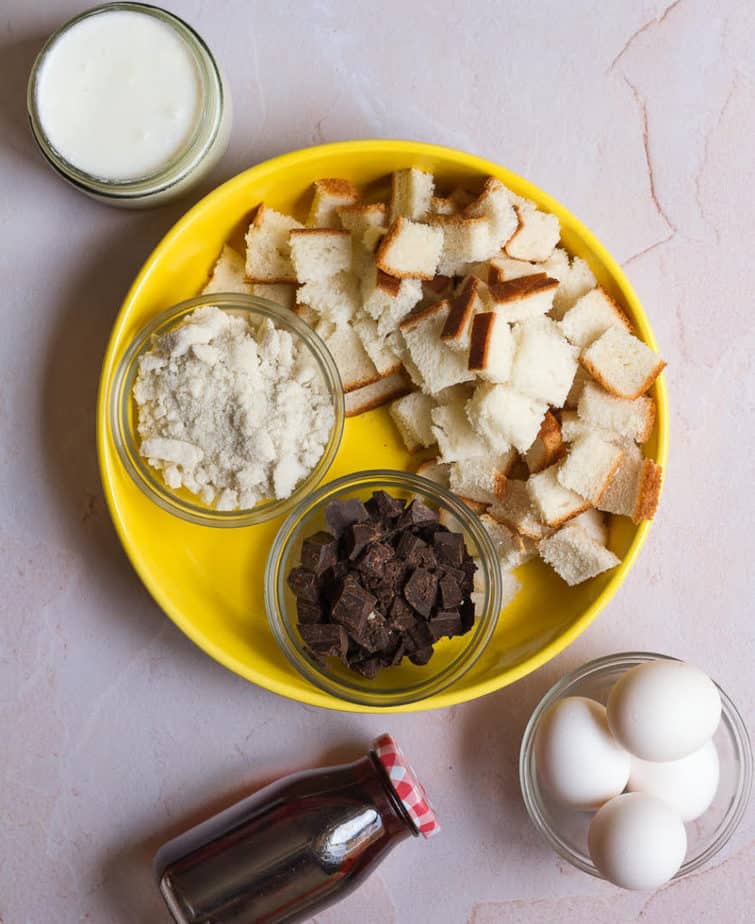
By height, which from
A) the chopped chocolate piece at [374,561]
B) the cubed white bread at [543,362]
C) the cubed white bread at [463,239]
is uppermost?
the cubed white bread at [463,239]

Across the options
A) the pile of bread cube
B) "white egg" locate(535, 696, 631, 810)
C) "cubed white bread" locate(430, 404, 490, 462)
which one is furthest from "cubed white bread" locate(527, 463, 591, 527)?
"white egg" locate(535, 696, 631, 810)

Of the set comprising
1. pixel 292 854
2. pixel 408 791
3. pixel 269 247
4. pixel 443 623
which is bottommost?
pixel 292 854

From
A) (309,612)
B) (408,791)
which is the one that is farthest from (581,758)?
(309,612)

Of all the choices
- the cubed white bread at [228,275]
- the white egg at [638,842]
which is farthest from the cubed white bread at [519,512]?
the cubed white bread at [228,275]

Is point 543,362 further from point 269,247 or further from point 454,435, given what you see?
point 269,247

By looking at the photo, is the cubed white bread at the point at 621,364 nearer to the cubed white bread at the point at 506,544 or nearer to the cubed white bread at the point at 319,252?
the cubed white bread at the point at 506,544

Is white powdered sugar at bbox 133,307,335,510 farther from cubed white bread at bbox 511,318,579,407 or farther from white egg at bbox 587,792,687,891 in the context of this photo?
white egg at bbox 587,792,687,891
